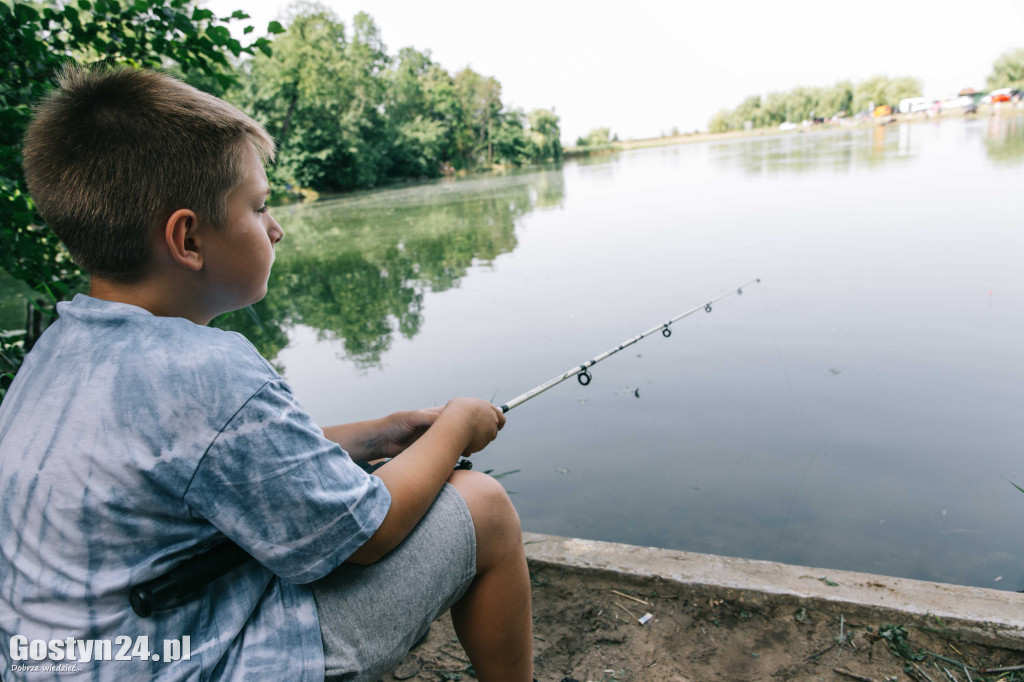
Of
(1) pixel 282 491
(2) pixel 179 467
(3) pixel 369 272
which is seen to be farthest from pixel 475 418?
(3) pixel 369 272

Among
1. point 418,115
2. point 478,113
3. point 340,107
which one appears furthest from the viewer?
point 478,113

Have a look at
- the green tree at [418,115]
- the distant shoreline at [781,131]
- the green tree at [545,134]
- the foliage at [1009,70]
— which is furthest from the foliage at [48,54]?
the foliage at [1009,70]

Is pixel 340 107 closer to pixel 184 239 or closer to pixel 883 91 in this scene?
pixel 184 239

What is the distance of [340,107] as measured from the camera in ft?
125

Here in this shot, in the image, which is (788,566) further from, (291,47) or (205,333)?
(291,47)

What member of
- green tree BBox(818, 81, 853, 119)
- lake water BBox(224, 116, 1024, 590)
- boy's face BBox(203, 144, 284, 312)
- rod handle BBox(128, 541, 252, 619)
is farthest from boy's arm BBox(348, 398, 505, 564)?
green tree BBox(818, 81, 853, 119)

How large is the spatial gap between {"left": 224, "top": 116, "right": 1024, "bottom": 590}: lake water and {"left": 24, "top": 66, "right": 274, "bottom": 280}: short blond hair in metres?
2.35

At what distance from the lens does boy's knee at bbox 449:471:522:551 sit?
134cm

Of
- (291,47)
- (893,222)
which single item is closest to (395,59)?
(291,47)

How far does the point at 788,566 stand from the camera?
221 centimetres

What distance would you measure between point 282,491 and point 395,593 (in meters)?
0.32

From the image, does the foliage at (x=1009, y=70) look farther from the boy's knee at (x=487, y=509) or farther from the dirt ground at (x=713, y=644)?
the boy's knee at (x=487, y=509)

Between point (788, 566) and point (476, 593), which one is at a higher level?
point (476, 593)

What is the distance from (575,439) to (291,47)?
118ft
